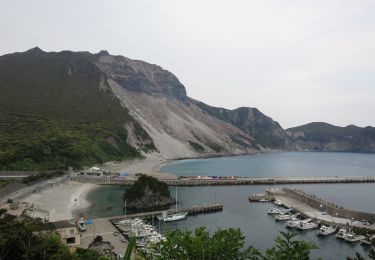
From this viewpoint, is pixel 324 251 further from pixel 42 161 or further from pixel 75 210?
pixel 42 161

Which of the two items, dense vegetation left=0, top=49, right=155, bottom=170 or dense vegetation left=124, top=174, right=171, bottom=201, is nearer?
dense vegetation left=124, top=174, right=171, bottom=201

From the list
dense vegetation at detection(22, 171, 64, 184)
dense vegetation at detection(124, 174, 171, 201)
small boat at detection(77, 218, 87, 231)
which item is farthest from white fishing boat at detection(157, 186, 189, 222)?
dense vegetation at detection(22, 171, 64, 184)

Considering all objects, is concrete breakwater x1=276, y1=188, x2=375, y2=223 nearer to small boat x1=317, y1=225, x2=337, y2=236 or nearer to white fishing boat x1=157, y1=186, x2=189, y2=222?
small boat x1=317, y1=225, x2=337, y2=236

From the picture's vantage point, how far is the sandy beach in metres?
67.7

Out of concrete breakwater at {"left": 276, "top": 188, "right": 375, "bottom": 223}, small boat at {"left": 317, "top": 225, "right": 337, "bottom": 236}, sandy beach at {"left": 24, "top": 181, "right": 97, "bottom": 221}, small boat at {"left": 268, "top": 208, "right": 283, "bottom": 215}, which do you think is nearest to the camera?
small boat at {"left": 317, "top": 225, "right": 337, "bottom": 236}

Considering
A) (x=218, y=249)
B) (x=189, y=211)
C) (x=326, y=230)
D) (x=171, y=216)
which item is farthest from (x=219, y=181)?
(x=218, y=249)

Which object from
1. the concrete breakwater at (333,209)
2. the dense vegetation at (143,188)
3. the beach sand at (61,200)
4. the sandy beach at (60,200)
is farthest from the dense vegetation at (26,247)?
the concrete breakwater at (333,209)

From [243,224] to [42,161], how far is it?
7874 cm

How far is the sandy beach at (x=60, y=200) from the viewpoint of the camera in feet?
222

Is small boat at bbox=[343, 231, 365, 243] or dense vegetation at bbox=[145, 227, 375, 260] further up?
dense vegetation at bbox=[145, 227, 375, 260]

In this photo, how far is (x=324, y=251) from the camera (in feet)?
176

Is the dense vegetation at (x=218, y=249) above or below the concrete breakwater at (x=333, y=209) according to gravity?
above

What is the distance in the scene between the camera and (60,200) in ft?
271

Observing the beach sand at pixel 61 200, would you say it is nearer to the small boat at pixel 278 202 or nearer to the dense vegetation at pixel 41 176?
the dense vegetation at pixel 41 176
